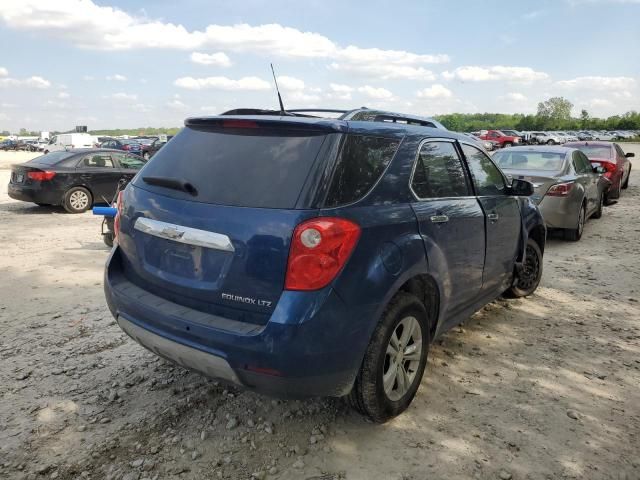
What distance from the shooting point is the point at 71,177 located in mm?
11062

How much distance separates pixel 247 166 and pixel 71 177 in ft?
32.7

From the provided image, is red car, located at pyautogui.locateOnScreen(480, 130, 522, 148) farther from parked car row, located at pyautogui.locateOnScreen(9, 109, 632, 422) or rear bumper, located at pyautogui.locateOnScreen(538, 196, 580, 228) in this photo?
parked car row, located at pyautogui.locateOnScreen(9, 109, 632, 422)

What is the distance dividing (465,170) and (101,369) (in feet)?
10.2

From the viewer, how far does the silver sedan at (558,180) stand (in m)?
7.57

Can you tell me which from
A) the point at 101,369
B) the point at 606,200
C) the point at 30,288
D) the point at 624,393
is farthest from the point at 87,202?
the point at 606,200

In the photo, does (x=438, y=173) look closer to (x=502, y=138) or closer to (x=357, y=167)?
(x=357, y=167)

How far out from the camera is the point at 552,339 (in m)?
4.29

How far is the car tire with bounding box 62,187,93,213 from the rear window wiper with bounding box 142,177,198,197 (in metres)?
9.31

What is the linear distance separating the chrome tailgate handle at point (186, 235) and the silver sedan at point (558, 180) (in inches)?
229

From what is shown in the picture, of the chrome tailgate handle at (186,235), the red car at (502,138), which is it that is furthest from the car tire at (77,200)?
the red car at (502,138)

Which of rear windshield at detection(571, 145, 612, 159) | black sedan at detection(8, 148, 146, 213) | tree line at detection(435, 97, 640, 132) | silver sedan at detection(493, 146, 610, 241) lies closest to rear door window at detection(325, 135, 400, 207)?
silver sedan at detection(493, 146, 610, 241)

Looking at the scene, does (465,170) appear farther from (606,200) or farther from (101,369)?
(606,200)

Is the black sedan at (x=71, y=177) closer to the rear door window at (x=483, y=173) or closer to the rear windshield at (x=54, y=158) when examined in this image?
the rear windshield at (x=54, y=158)

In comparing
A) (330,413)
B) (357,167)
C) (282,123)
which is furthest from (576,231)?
(282,123)
